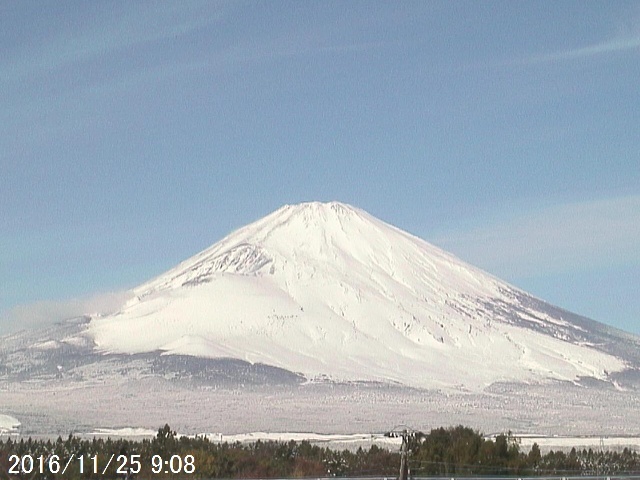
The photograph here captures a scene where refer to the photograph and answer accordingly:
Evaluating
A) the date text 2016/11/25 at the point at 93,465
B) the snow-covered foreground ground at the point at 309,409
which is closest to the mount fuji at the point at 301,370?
the snow-covered foreground ground at the point at 309,409

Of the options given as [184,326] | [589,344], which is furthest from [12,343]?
[589,344]

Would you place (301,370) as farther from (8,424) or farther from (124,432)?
(124,432)

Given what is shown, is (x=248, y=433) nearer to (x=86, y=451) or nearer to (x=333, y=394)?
(x=333, y=394)

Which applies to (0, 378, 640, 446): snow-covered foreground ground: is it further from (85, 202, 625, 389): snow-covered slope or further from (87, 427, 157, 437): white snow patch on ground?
(85, 202, 625, 389): snow-covered slope

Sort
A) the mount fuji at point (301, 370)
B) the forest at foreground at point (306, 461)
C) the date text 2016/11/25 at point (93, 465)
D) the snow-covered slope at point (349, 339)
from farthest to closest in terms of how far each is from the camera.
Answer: the snow-covered slope at point (349, 339) < the mount fuji at point (301, 370) < the forest at foreground at point (306, 461) < the date text 2016/11/25 at point (93, 465)

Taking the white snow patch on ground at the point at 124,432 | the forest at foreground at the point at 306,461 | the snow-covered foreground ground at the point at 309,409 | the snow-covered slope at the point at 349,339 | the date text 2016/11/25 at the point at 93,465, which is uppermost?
the snow-covered slope at the point at 349,339

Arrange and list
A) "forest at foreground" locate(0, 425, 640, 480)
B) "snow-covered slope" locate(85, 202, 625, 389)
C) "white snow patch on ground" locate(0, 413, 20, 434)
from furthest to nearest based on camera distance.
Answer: "snow-covered slope" locate(85, 202, 625, 389) < "white snow patch on ground" locate(0, 413, 20, 434) < "forest at foreground" locate(0, 425, 640, 480)

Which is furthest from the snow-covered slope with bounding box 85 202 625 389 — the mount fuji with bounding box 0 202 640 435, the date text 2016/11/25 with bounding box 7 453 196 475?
the date text 2016/11/25 with bounding box 7 453 196 475

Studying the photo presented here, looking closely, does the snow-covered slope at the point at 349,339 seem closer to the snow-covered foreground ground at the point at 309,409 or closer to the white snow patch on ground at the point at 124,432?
the snow-covered foreground ground at the point at 309,409

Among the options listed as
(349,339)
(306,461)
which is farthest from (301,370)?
(306,461)
